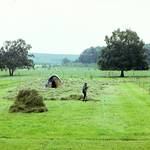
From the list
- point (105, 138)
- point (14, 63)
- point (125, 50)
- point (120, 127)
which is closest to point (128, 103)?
point (120, 127)

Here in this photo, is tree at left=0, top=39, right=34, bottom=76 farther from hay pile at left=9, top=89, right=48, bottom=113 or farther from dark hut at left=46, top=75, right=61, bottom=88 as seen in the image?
hay pile at left=9, top=89, right=48, bottom=113

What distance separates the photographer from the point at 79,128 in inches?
1037

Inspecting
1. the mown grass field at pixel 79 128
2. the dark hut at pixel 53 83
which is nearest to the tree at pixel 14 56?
the dark hut at pixel 53 83

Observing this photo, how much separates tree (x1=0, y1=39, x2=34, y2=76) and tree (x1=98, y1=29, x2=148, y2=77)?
2925 cm

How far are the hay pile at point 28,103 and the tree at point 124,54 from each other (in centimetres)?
7743

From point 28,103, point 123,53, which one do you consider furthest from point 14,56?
point 28,103

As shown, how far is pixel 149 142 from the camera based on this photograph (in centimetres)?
2206

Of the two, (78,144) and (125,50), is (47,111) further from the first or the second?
(125,50)

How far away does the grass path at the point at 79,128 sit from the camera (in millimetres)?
21631

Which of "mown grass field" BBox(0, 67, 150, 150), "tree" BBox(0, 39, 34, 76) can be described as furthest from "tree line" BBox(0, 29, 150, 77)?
"mown grass field" BBox(0, 67, 150, 150)

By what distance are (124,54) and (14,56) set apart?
3715cm

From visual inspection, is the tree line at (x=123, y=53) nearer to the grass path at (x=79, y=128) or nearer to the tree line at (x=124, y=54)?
the tree line at (x=124, y=54)

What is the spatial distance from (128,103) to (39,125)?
15082 mm

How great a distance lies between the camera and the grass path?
21.6m
